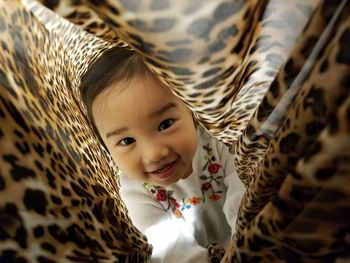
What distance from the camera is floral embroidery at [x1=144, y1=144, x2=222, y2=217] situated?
1.13 m

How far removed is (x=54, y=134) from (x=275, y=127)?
224 millimetres

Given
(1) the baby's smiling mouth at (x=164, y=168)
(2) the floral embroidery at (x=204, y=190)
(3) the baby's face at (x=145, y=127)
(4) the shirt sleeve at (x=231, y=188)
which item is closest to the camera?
(3) the baby's face at (x=145, y=127)

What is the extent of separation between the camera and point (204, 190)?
1.14 meters

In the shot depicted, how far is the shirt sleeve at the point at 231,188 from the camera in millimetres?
988

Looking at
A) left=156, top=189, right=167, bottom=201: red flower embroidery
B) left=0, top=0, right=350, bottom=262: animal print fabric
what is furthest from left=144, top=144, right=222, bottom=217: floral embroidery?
left=0, top=0, right=350, bottom=262: animal print fabric

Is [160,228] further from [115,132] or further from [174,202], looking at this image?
[115,132]

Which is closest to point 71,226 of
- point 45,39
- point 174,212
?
point 45,39

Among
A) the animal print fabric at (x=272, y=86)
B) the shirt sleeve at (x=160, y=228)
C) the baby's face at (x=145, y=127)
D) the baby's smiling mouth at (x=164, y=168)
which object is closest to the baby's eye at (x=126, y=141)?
the baby's face at (x=145, y=127)

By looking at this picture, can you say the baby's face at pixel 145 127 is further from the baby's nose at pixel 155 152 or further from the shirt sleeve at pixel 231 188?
A: the shirt sleeve at pixel 231 188

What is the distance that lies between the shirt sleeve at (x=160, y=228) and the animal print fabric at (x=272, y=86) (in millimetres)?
441

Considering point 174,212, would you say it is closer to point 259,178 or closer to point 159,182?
point 159,182

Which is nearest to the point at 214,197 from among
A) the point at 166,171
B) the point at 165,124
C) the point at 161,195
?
the point at 161,195

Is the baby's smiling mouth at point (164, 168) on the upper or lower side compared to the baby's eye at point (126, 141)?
lower

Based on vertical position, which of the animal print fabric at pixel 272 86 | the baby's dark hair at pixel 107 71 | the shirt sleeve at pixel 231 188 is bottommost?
the animal print fabric at pixel 272 86
